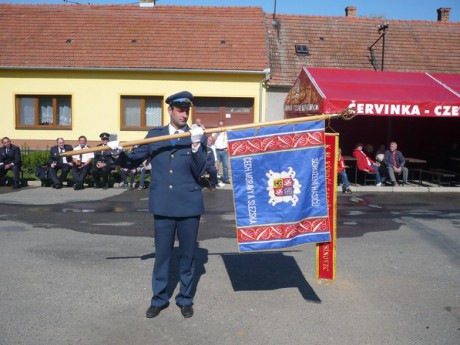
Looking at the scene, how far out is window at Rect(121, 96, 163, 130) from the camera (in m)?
19.8

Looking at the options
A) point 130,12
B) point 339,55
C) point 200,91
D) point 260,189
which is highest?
point 130,12

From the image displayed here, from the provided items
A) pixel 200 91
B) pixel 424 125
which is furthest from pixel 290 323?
pixel 424 125

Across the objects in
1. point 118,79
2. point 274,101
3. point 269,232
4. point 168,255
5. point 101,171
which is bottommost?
point 168,255

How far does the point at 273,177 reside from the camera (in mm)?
4754

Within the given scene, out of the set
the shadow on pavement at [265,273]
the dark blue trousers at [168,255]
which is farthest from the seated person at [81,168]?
the dark blue trousers at [168,255]

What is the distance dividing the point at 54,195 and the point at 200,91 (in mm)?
8320

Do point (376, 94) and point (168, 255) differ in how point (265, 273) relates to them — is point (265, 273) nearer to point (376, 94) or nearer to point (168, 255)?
point (168, 255)

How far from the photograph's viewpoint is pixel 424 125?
19.9 meters

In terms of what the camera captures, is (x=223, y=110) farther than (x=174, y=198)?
Yes

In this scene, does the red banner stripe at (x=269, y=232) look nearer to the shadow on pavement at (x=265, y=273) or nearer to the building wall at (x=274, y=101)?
the shadow on pavement at (x=265, y=273)

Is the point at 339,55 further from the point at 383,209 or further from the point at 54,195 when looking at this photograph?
the point at 54,195

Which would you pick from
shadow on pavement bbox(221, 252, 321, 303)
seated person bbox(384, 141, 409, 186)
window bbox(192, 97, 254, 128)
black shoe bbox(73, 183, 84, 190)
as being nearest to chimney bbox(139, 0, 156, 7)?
window bbox(192, 97, 254, 128)

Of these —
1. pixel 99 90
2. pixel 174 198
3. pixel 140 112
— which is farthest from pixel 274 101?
pixel 174 198

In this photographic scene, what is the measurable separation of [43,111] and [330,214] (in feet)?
57.8
